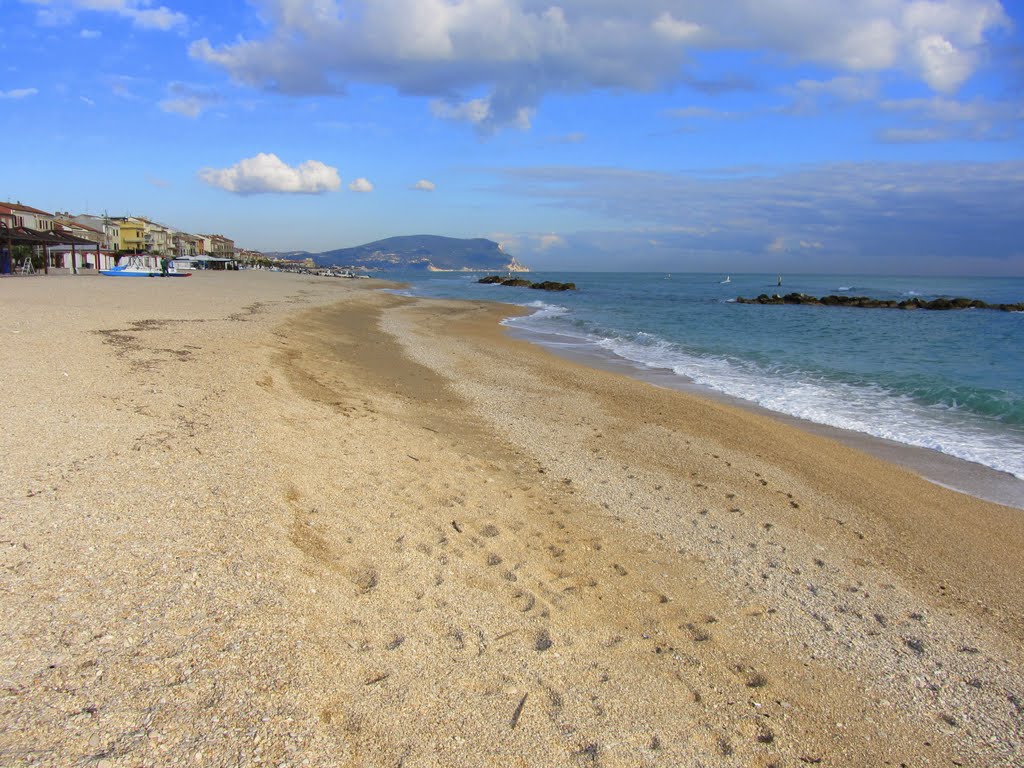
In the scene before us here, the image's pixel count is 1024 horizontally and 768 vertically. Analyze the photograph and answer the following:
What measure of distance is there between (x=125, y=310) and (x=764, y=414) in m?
15.3

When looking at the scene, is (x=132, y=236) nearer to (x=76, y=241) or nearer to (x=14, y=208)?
(x=14, y=208)

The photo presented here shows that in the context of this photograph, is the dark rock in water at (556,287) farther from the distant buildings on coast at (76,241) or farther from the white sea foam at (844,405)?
the white sea foam at (844,405)

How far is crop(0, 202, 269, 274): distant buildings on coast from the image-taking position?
3703cm

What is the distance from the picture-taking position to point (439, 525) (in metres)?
5.06

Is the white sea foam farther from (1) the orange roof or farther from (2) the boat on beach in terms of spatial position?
(1) the orange roof

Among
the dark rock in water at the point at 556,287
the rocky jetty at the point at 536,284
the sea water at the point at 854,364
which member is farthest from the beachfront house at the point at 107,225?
the sea water at the point at 854,364

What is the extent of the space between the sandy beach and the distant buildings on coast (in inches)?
1440

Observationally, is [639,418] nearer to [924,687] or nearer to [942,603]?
[942,603]

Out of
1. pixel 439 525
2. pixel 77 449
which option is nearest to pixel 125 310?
pixel 77 449

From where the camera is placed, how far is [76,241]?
41.4 metres

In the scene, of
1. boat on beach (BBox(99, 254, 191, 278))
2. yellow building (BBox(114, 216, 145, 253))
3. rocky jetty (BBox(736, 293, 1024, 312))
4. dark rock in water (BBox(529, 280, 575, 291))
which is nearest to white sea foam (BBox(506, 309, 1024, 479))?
rocky jetty (BBox(736, 293, 1024, 312))

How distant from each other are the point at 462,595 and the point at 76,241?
48101 mm

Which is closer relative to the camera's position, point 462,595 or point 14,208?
point 462,595

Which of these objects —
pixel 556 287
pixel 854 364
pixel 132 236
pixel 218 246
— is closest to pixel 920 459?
pixel 854 364
